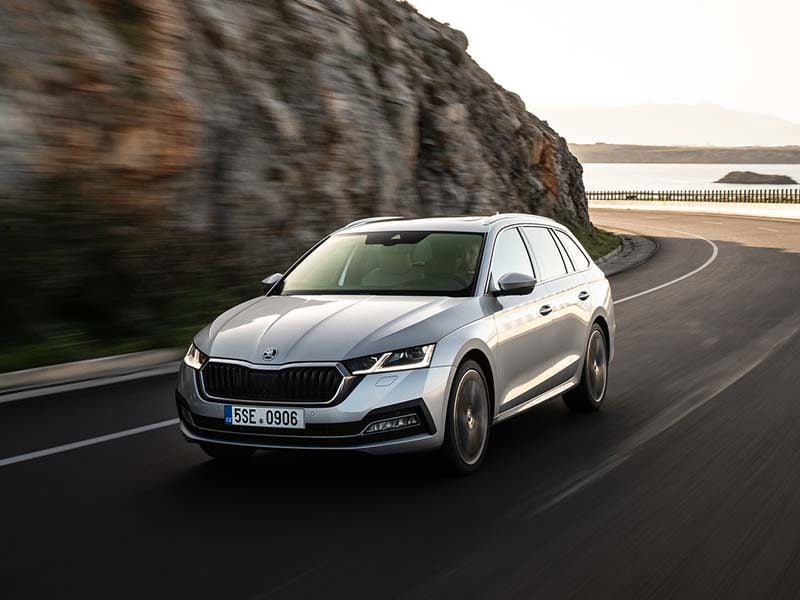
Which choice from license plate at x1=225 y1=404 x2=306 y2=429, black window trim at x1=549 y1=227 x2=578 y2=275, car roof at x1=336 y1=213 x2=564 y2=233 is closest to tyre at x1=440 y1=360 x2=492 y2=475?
license plate at x1=225 y1=404 x2=306 y2=429

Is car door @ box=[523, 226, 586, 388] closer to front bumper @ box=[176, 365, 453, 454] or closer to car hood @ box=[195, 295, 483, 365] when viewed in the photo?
car hood @ box=[195, 295, 483, 365]

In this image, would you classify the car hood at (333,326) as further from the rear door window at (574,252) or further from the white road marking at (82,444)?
the rear door window at (574,252)

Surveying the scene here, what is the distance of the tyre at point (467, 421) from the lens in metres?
6.91

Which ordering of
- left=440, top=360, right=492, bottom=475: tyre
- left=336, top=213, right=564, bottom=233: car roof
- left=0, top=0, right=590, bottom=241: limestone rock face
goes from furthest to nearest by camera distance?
left=0, top=0, right=590, bottom=241: limestone rock face, left=336, top=213, right=564, bottom=233: car roof, left=440, top=360, right=492, bottom=475: tyre

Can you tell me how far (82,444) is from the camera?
27.3ft

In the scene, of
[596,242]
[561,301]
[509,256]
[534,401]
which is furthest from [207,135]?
[596,242]

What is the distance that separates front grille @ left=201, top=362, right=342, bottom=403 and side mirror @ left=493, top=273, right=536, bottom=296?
1.58m

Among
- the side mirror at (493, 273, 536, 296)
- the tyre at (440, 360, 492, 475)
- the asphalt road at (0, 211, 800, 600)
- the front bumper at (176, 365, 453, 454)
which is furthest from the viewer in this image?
the side mirror at (493, 273, 536, 296)

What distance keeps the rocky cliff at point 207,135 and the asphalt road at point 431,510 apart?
388cm

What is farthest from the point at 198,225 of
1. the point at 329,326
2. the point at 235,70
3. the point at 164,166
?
the point at 329,326

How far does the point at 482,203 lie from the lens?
31.3 m

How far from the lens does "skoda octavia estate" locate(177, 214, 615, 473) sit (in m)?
6.55

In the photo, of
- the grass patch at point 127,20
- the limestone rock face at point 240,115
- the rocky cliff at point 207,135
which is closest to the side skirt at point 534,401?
the rocky cliff at point 207,135

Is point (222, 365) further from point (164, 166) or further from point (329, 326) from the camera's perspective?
point (164, 166)
